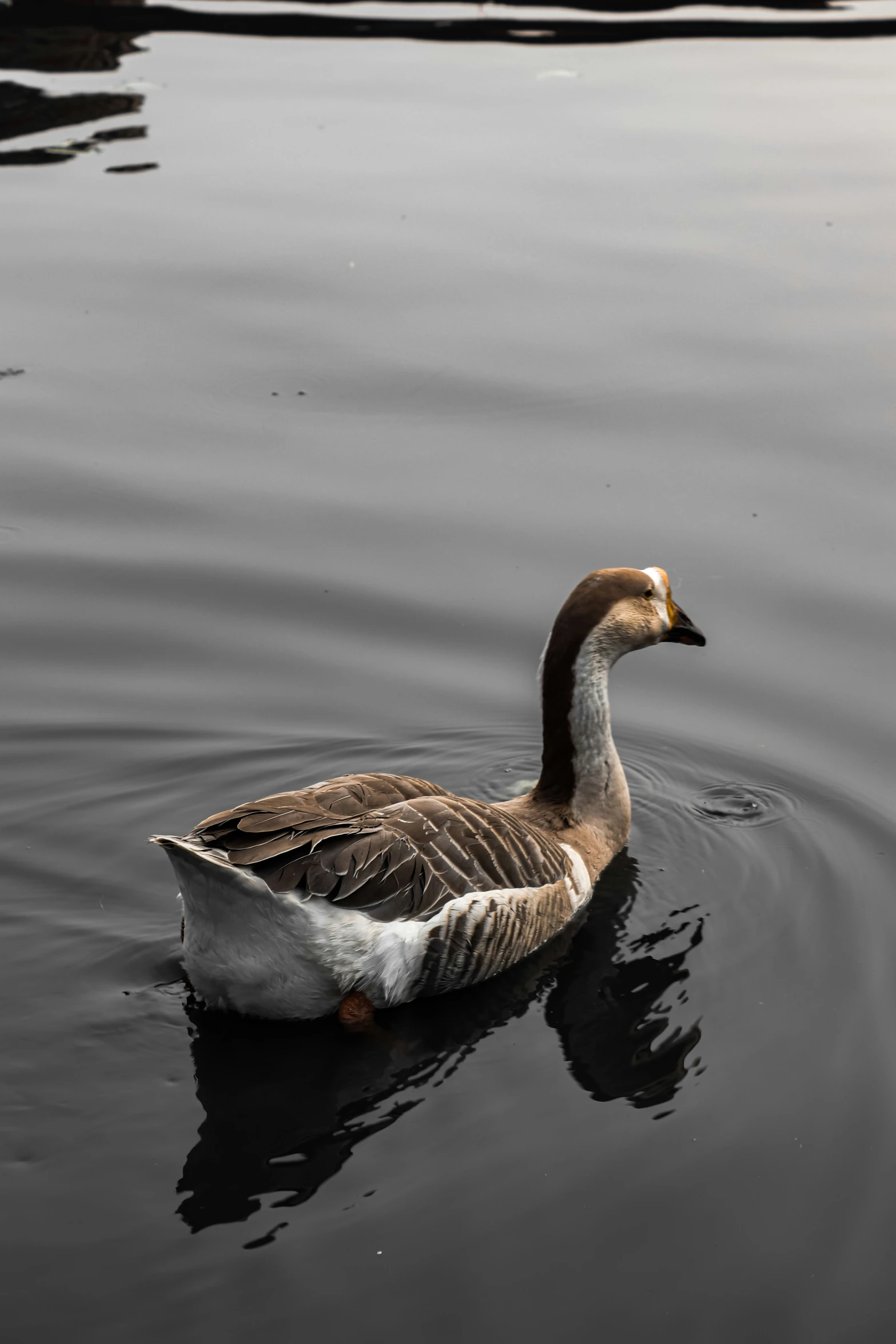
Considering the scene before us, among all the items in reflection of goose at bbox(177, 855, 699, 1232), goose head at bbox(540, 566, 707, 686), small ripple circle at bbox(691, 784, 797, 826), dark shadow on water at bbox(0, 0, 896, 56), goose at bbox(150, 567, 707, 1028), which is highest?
dark shadow on water at bbox(0, 0, 896, 56)

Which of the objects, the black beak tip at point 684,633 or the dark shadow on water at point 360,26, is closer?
the black beak tip at point 684,633

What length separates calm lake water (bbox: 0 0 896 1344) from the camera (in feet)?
15.7

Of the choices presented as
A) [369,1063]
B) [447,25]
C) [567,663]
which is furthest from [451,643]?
[447,25]

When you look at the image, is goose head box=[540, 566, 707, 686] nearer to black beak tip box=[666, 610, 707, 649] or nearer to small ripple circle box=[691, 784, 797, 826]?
black beak tip box=[666, 610, 707, 649]

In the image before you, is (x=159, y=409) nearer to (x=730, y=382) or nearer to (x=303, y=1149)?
(x=730, y=382)

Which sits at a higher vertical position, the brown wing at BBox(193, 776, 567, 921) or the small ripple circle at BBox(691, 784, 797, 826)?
the brown wing at BBox(193, 776, 567, 921)

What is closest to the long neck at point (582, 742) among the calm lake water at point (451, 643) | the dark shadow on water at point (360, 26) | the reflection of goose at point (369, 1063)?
the calm lake water at point (451, 643)

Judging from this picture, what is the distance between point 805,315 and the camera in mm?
11953

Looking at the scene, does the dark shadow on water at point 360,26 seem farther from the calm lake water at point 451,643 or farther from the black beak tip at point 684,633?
the black beak tip at point 684,633

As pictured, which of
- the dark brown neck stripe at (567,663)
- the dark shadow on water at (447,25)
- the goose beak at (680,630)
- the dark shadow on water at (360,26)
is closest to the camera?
the dark brown neck stripe at (567,663)

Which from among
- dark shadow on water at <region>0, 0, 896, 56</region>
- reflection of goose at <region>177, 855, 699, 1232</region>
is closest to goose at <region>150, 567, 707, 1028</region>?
reflection of goose at <region>177, 855, 699, 1232</region>

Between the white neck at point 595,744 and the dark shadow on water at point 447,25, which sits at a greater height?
the dark shadow on water at point 447,25

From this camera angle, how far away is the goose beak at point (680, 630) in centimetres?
717

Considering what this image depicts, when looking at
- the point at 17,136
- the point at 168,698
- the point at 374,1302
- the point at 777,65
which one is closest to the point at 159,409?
the point at 168,698
